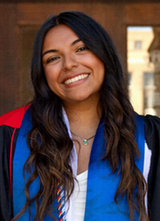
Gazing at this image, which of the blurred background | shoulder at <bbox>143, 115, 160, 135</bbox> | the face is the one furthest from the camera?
the blurred background

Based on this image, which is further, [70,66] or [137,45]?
[137,45]

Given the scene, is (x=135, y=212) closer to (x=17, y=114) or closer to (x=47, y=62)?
(x=17, y=114)

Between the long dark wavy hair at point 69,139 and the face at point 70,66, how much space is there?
0.17ft

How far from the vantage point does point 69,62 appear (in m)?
1.65

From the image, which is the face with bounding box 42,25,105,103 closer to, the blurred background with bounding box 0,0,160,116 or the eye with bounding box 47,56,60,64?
the eye with bounding box 47,56,60,64

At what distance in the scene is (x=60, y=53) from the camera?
1711 millimetres

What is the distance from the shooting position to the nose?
64.6 inches

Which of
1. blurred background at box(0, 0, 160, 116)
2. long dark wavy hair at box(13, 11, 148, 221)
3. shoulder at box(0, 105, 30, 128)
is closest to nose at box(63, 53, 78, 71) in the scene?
long dark wavy hair at box(13, 11, 148, 221)

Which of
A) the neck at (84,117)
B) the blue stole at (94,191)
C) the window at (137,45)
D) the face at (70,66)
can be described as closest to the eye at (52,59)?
the face at (70,66)

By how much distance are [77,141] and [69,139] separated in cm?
12

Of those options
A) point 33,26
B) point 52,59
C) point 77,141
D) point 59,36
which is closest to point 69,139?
point 77,141

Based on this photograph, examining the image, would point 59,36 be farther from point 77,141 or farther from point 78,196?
point 78,196

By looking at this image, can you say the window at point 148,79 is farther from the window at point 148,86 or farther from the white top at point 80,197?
the white top at point 80,197

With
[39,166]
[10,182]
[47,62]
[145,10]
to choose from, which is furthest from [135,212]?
[145,10]
